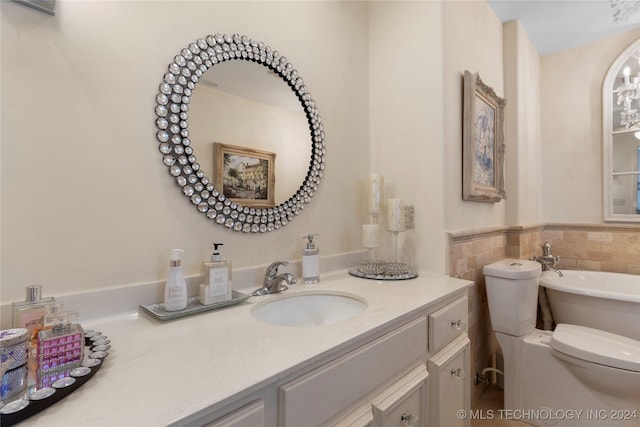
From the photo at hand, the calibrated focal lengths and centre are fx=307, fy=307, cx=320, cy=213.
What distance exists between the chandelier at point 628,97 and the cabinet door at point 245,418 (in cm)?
332

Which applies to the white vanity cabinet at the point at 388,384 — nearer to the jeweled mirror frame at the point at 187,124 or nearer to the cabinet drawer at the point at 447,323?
the cabinet drawer at the point at 447,323

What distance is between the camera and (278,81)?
1.35m

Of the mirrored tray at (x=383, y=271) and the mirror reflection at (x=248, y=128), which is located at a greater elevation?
the mirror reflection at (x=248, y=128)

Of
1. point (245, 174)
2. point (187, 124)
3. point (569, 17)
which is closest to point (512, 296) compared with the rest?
point (245, 174)

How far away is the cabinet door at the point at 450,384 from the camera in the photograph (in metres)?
1.13

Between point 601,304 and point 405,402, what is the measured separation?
5.55 ft

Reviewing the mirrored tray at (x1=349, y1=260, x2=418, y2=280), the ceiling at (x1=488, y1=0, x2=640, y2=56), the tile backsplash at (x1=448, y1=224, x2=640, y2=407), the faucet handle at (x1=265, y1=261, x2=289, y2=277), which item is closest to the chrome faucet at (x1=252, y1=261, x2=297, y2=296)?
the faucet handle at (x1=265, y1=261, x2=289, y2=277)

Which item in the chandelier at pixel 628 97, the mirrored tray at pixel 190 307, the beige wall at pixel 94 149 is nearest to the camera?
the beige wall at pixel 94 149

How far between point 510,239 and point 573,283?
1.99 ft

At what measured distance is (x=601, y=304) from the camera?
6.10ft

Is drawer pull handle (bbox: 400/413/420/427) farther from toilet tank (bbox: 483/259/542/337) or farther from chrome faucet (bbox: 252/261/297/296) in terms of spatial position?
toilet tank (bbox: 483/259/542/337)

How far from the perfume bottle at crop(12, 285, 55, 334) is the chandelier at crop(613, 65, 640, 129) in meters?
3.63

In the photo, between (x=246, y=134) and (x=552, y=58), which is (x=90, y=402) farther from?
(x=552, y=58)

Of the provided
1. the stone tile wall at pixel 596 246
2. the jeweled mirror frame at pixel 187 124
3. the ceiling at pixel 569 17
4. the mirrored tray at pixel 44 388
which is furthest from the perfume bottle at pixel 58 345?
the stone tile wall at pixel 596 246
